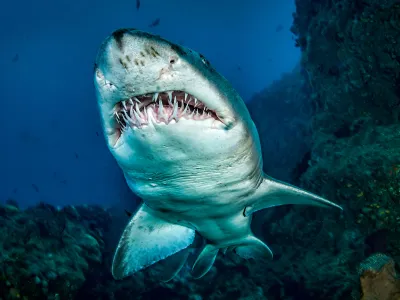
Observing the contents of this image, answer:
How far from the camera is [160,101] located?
63.2 inches

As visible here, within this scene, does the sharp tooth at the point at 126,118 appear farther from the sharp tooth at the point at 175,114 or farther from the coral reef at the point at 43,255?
the coral reef at the point at 43,255

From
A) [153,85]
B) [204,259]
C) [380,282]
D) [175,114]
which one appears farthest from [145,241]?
[380,282]

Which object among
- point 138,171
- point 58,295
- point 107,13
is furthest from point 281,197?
point 107,13

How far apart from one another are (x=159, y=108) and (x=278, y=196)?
7.80 feet

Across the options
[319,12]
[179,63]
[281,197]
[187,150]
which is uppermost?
[319,12]

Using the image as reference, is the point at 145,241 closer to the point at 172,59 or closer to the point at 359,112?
the point at 172,59

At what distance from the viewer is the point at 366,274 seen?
136 inches

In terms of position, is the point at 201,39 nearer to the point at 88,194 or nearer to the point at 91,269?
the point at 91,269

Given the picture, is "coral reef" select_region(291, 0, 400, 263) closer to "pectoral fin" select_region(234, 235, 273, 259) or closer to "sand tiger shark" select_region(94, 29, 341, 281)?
"pectoral fin" select_region(234, 235, 273, 259)

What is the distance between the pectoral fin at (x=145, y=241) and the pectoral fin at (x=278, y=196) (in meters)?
1.15

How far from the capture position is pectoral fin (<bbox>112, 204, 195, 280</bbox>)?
362cm

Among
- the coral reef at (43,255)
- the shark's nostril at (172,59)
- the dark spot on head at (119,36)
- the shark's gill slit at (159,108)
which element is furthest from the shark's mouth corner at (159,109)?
the coral reef at (43,255)

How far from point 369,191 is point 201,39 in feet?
155

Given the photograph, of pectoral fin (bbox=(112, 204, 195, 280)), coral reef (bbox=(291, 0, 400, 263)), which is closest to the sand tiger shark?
pectoral fin (bbox=(112, 204, 195, 280))
